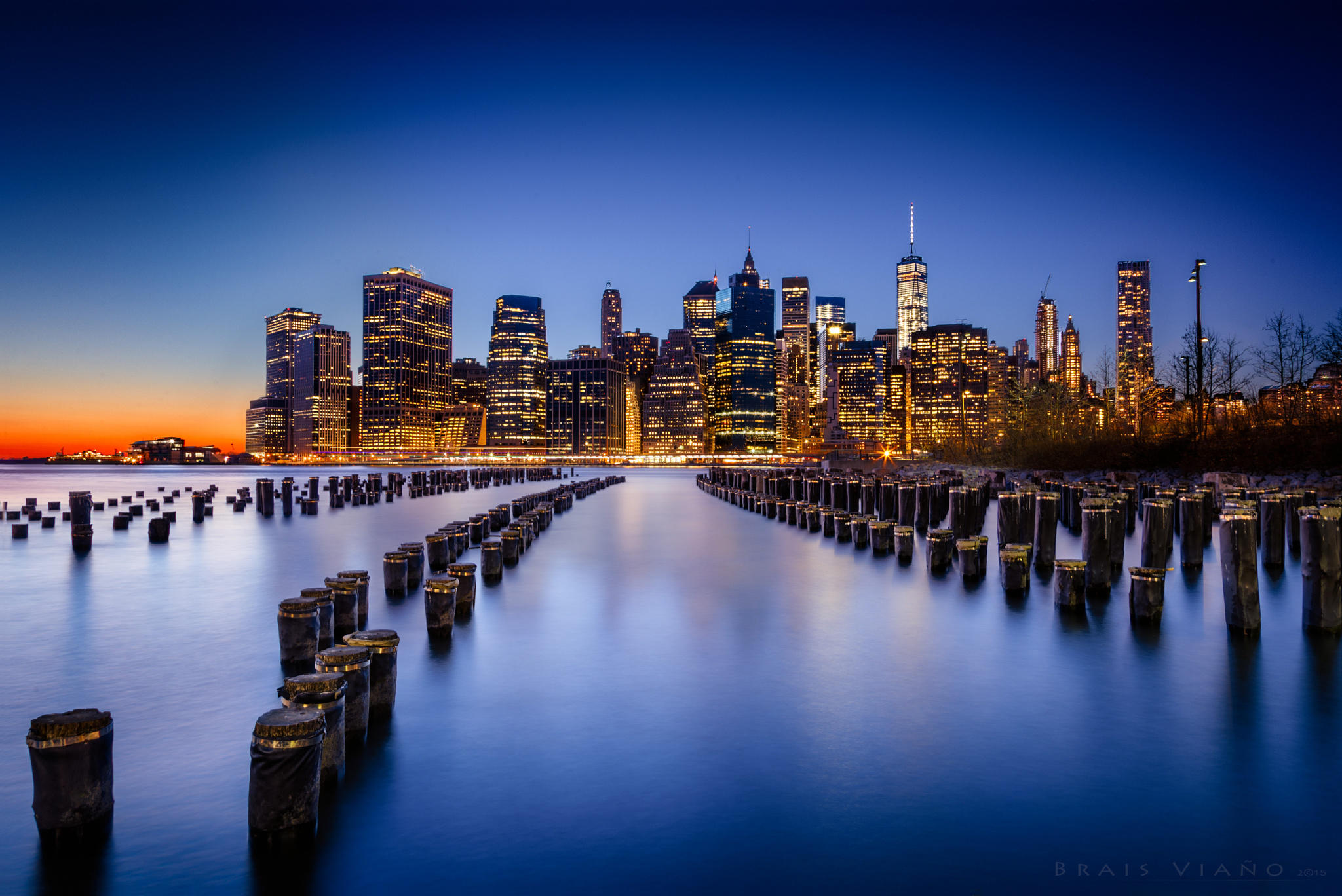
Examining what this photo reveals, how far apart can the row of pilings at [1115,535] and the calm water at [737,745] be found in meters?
0.56

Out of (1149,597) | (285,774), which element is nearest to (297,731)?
(285,774)

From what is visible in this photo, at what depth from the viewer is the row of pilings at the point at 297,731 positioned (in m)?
4.50

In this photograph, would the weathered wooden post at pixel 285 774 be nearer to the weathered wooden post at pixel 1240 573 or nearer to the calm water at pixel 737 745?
the calm water at pixel 737 745

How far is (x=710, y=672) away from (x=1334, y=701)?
6144mm

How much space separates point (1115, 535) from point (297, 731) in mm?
14867

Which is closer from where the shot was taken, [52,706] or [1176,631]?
[52,706]

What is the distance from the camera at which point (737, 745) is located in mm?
6414

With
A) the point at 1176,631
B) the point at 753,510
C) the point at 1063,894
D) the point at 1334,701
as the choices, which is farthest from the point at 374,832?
the point at 753,510

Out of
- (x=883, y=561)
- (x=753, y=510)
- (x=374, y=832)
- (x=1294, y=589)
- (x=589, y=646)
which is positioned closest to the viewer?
(x=374, y=832)

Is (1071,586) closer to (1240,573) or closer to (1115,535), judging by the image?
(1240,573)

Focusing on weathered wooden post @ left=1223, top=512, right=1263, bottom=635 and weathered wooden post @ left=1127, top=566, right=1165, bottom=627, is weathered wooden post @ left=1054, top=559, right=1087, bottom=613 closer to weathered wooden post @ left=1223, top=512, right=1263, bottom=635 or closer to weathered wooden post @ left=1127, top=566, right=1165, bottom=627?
weathered wooden post @ left=1127, top=566, right=1165, bottom=627

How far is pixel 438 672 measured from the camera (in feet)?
27.9

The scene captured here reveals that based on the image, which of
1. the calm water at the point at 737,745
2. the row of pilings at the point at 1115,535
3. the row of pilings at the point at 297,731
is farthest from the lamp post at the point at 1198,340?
the row of pilings at the point at 297,731

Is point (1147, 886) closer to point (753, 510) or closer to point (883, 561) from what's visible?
point (883, 561)
